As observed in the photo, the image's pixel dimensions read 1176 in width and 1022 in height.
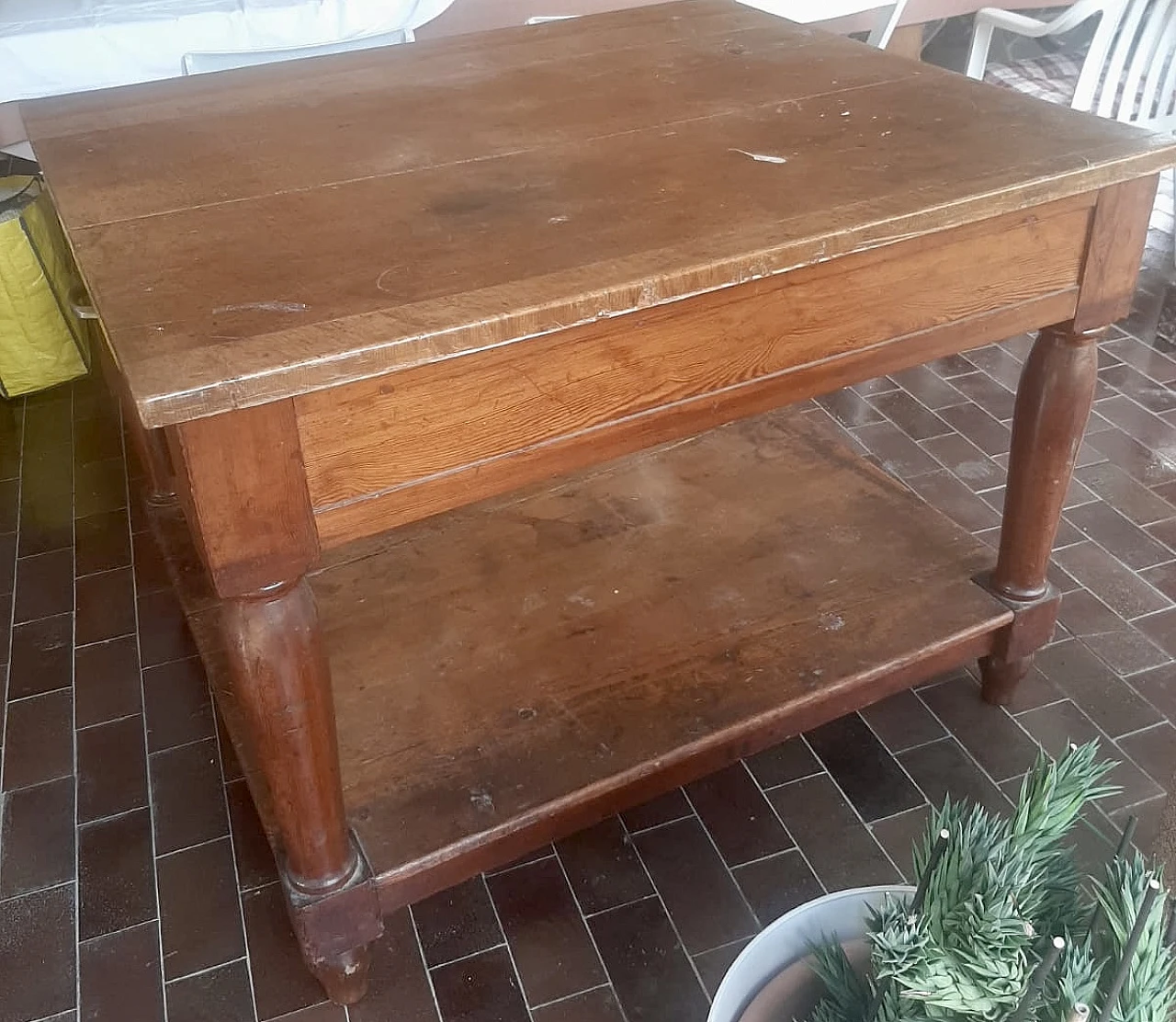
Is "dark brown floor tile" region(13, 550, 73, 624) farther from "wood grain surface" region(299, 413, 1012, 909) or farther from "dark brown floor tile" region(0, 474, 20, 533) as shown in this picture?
"wood grain surface" region(299, 413, 1012, 909)

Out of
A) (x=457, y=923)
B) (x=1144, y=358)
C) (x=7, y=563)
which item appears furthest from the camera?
(x=1144, y=358)

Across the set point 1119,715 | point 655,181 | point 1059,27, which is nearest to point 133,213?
point 655,181

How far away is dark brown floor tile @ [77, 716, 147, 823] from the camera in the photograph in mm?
1648

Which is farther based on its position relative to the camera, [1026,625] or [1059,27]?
[1059,27]

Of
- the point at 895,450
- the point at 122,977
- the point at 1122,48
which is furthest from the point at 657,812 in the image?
the point at 1122,48

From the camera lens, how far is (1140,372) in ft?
8.70

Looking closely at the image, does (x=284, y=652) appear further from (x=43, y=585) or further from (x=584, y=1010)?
(x=43, y=585)

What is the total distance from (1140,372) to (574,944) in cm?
203

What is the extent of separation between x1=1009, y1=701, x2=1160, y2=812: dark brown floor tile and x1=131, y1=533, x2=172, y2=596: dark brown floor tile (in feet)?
5.05

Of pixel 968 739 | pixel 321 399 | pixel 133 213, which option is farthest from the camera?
pixel 968 739

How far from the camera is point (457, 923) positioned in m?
1.47

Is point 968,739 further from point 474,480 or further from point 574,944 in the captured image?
point 474,480

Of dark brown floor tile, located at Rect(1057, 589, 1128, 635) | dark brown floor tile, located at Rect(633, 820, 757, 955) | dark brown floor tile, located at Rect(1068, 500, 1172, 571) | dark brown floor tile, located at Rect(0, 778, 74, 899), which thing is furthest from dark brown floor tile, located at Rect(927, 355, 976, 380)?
dark brown floor tile, located at Rect(0, 778, 74, 899)

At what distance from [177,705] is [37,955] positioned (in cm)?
46
